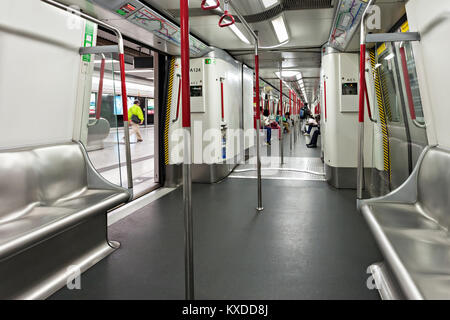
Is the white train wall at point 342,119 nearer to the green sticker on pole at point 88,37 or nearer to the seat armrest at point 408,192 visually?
the seat armrest at point 408,192

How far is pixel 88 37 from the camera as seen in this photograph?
3.33m

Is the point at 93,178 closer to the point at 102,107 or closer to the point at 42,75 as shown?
the point at 102,107

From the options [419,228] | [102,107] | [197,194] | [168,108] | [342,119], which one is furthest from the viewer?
[168,108]

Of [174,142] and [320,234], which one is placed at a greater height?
[174,142]

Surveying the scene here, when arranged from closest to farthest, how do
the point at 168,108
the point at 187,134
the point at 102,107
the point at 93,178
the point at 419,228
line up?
the point at 187,134, the point at 419,228, the point at 93,178, the point at 102,107, the point at 168,108

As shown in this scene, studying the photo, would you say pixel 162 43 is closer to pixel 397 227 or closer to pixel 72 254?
pixel 72 254

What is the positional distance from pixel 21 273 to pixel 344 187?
4.63 m

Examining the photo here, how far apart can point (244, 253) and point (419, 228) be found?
142cm

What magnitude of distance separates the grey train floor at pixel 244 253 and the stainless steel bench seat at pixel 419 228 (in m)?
0.44

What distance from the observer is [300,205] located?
174 inches

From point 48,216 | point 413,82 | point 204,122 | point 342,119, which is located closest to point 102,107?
point 48,216

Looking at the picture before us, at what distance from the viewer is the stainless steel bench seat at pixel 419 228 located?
1485 mm

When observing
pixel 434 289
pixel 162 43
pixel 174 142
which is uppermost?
pixel 162 43
